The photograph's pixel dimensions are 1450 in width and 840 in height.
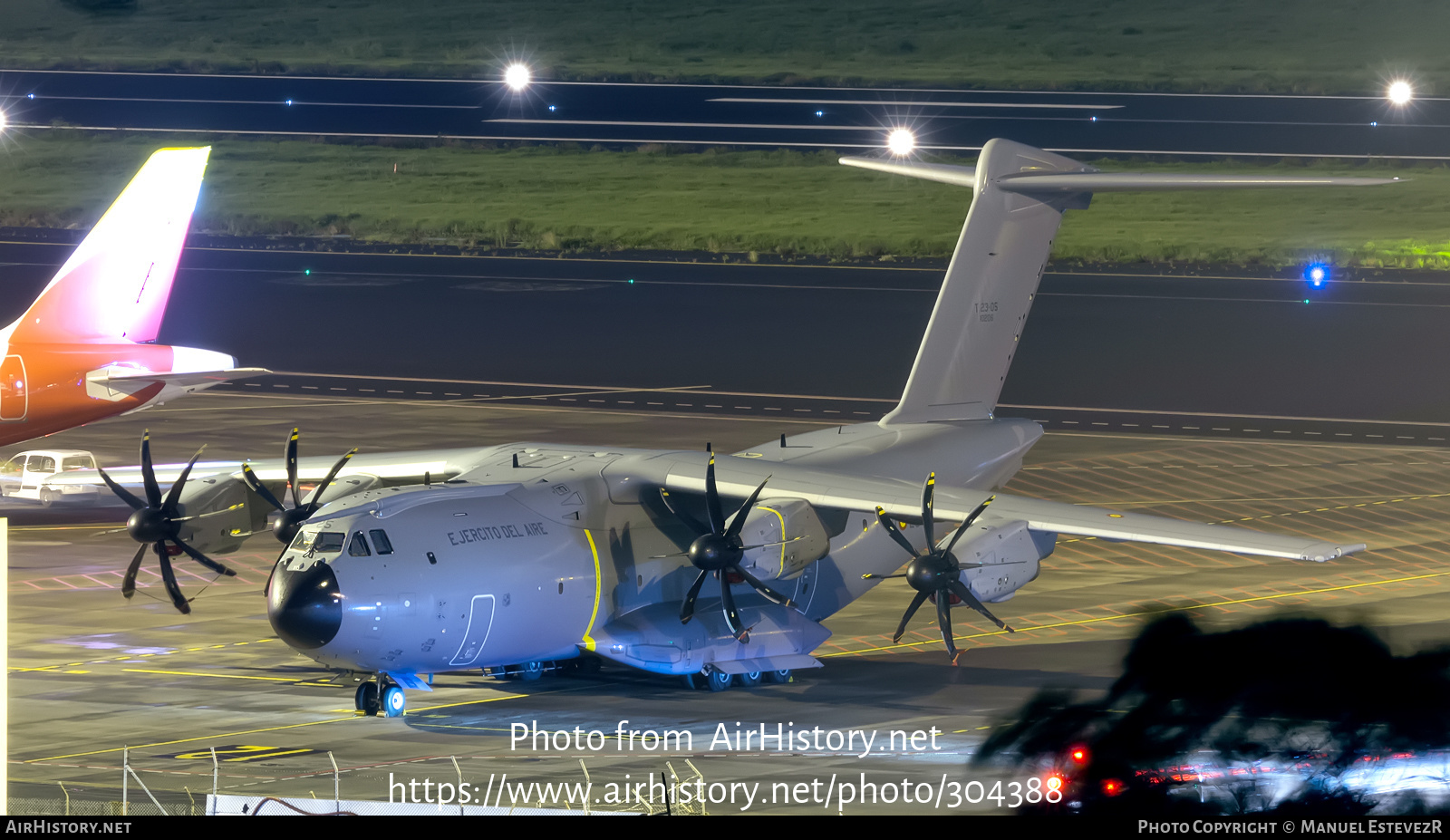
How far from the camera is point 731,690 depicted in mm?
33969

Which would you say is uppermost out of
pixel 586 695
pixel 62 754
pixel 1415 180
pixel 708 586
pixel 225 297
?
pixel 1415 180

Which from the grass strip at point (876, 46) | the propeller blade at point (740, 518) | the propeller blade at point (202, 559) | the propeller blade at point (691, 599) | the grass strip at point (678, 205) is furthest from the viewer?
the grass strip at point (876, 46)

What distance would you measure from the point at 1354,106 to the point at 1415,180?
40.2 meters

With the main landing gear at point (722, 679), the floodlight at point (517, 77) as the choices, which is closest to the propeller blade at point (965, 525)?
the main landing gear at point (722, 679)

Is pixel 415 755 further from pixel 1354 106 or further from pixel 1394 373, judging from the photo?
pixel 1354 106

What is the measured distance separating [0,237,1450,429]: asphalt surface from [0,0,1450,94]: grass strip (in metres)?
74.6

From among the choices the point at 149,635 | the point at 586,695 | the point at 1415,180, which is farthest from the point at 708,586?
the point at 1415,180

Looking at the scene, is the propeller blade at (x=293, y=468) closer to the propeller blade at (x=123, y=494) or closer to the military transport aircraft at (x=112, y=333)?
the propeller blade at (x=123, y=494)

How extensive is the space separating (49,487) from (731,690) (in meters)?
22.5

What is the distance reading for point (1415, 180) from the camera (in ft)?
363

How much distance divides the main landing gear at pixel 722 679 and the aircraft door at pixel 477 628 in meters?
3.76

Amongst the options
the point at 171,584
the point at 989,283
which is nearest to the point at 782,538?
the point at 171,584

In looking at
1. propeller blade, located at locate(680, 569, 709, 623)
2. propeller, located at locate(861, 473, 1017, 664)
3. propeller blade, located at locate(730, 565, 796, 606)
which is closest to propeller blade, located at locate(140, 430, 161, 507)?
propeller blade, located at locate(680, 569, 709, 623)

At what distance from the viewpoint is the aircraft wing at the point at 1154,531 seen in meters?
30.4
